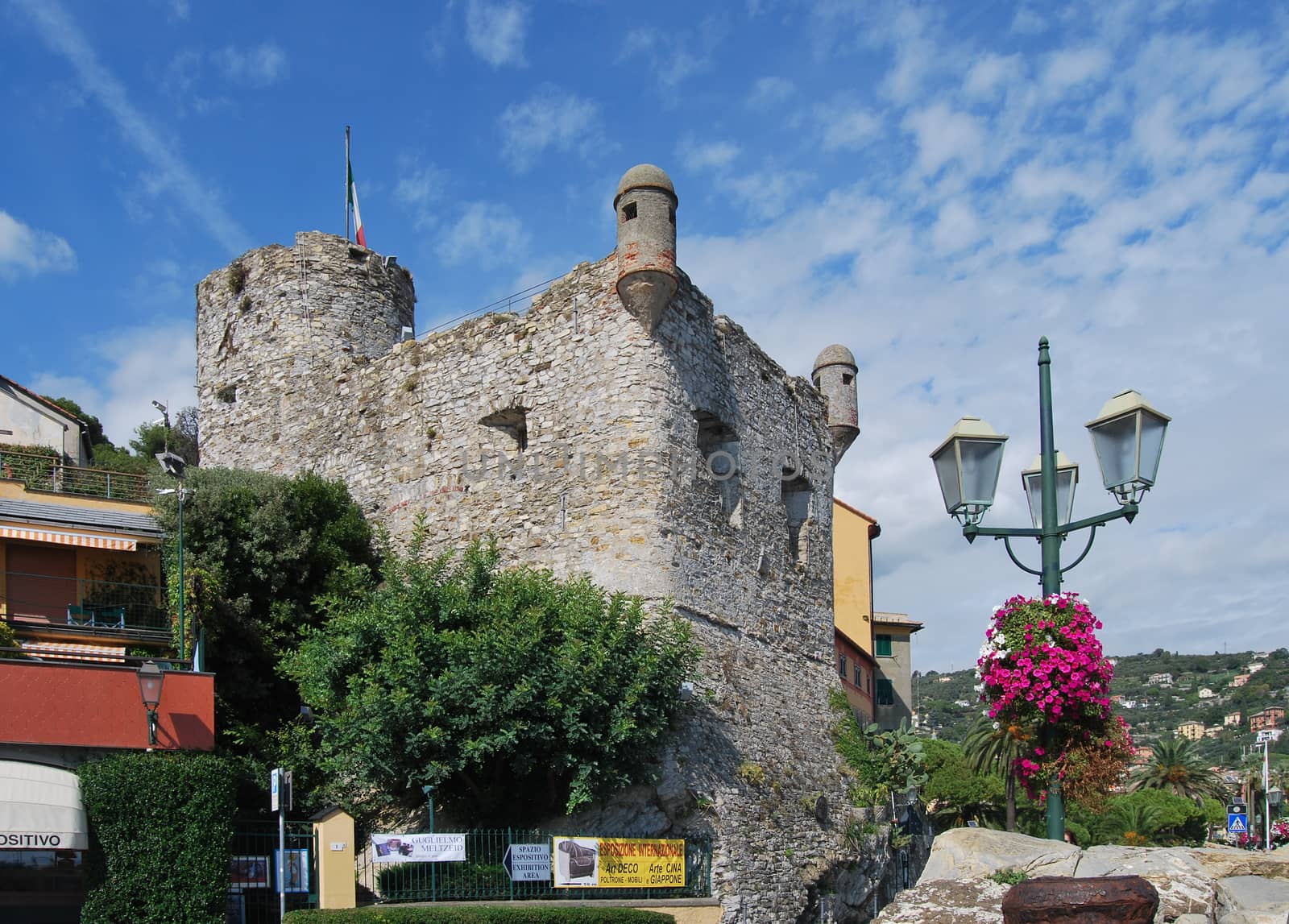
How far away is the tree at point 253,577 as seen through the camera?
736 inches

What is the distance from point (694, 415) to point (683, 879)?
23.2ft

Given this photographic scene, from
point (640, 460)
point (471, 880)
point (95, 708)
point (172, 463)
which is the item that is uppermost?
point (172, 463)

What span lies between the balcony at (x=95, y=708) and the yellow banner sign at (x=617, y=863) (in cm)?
453

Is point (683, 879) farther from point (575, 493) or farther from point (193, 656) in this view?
point (193, 656)

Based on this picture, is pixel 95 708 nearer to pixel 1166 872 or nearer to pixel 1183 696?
pixel 1166 872

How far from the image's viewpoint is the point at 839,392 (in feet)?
86.1

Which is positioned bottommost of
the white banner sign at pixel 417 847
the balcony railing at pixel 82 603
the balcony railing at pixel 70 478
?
the white banner sign at pixel 417 847

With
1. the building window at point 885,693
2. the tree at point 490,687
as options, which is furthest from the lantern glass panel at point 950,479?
the building window at point 885,693

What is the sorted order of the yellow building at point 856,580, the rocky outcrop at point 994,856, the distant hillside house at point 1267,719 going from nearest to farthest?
the rocky outcrop at point 994,856
the yellow building at point 856,580
the distant hillside house at point 1267,719

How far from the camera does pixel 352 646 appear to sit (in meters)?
16.7

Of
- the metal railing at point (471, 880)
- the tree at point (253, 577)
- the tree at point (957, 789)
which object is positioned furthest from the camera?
the tree at point (957, 789)

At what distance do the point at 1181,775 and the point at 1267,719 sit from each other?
5760 centimetres

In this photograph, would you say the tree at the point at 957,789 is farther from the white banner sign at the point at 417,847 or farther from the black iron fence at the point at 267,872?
the black iron fence at the point at 267,872

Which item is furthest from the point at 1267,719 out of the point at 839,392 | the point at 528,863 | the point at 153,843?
the point at 153,843
